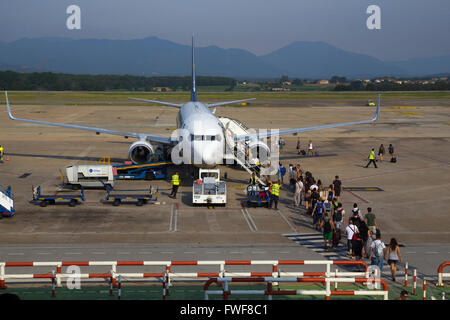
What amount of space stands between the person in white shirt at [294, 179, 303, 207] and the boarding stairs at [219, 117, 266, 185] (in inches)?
147

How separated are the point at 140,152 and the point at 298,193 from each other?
15.1 metres

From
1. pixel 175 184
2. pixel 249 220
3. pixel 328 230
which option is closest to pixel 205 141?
pixel 175 184

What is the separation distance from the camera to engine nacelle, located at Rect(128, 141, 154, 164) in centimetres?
3881

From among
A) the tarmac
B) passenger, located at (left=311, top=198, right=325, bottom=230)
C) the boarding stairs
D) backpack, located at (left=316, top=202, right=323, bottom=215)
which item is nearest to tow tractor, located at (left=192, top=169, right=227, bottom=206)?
the tarmac

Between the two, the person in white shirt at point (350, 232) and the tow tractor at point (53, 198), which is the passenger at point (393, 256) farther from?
the tow tractor at point (53, 198)

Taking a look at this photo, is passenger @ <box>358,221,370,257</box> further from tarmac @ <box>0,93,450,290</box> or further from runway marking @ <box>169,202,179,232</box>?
runway marking @ <box>169,202,179,232</box>

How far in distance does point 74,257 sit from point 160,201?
1087 centimetres

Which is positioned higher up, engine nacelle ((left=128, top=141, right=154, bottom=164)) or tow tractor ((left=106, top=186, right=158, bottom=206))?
engine nacelle ((left=128, top=141, right=154, bottom=164))

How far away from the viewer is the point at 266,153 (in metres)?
40.0

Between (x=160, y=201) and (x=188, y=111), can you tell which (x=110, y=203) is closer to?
(x=160, y=201)

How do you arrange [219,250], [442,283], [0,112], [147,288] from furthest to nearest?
[0,112] < [219,250] < [442,283] < [147,288]

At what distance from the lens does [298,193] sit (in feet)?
97.9

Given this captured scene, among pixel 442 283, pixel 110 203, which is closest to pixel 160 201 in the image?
pixel 110 203

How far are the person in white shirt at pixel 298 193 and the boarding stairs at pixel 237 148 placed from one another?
147 inches
